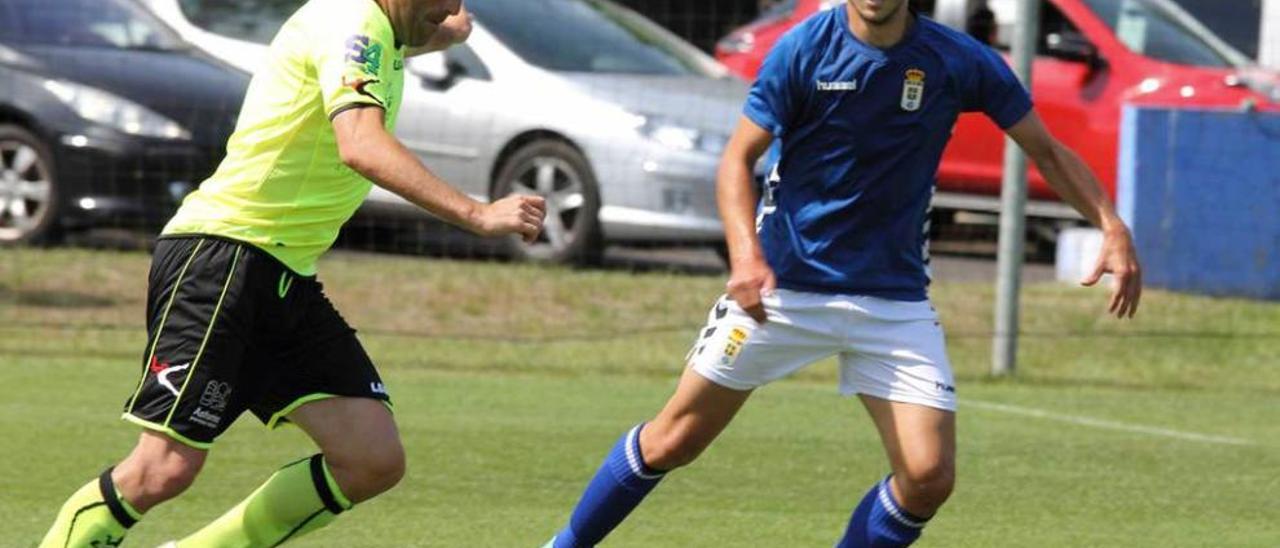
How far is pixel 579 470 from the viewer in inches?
370

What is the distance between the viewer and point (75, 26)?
14.6m

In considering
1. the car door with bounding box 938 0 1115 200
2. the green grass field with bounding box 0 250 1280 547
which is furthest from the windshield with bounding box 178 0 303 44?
the car door with bounding box 938 0 1115 200

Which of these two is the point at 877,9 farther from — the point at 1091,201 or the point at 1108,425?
the point at 1108,425

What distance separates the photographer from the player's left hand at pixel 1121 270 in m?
6.64

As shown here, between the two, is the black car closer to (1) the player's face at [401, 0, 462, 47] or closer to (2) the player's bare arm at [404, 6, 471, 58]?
(2) the player's bare arm at [404, 6, 471, 58]

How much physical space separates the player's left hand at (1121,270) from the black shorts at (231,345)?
1.94m

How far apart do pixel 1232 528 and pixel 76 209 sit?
8.05 meters

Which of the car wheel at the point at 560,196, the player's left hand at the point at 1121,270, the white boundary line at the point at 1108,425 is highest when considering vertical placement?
the player's left hand at the point at 1121,270

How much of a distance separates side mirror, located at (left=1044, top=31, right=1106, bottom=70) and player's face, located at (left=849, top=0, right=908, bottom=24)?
9.53m

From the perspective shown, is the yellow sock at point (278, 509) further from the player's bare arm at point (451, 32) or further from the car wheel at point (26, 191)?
the car wheel at point (26, 191)

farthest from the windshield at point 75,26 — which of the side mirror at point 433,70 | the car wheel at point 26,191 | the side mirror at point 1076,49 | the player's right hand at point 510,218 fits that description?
the player's right hand at point 510,218

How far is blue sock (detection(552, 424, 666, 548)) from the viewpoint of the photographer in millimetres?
6902

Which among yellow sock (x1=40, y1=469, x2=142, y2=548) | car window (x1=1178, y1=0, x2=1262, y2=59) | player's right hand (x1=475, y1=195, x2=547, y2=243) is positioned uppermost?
player's right hand (x1=475, y1=195, x2=547, y2=243)

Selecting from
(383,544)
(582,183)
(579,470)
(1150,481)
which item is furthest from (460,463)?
(582,183)
